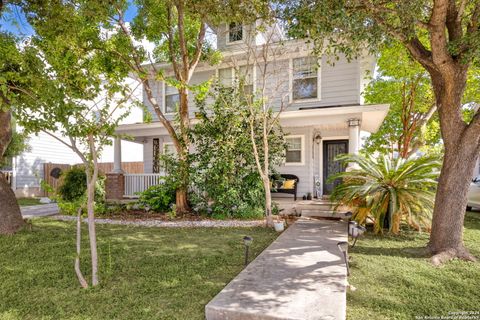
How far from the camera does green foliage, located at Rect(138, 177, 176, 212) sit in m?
8.62

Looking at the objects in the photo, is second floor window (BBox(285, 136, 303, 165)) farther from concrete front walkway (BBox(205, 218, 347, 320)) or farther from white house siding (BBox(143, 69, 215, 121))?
concrete front walkway (BBox(205, 218, 347, 320))

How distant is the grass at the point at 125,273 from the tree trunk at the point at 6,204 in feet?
0.92

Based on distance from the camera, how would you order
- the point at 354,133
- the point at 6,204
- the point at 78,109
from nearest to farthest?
the point at 78,109 → the point at 6,204 → the point at 354,133

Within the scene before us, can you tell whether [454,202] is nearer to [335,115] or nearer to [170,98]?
[335,115]

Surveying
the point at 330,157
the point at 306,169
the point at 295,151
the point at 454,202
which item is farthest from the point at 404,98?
the point at 454,202

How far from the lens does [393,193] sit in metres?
5.67

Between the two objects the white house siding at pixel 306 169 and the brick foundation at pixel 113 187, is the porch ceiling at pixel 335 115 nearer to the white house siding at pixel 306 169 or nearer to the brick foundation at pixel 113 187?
the white house siding at pixel 306 169

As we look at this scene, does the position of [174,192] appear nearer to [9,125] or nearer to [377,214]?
[9,125]

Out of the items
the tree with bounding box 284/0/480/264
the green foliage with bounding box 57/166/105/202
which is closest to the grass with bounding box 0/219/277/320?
the tree with bounding box 284/0/480/264

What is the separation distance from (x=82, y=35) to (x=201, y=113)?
337 cm

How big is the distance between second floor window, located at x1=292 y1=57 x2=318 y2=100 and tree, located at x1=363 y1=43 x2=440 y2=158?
10.6 feet

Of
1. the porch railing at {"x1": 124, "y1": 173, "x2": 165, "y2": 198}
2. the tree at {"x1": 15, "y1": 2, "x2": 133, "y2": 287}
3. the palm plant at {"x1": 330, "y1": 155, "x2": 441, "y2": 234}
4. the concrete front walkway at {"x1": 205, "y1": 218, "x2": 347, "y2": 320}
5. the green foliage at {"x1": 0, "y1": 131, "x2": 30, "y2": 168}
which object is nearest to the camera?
the concrete front walkway at {"x1": 205, "y1": 218, "x2": 347, "y2": 320}

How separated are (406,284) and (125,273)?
3464 millimetres

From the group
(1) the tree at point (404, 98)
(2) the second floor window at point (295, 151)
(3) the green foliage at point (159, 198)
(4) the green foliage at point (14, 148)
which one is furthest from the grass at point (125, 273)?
(4) the green foliage at point (14, 148)
